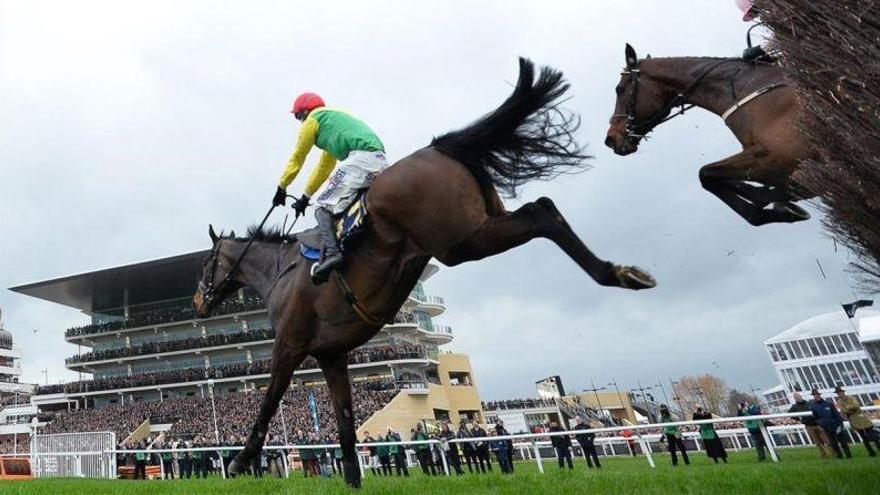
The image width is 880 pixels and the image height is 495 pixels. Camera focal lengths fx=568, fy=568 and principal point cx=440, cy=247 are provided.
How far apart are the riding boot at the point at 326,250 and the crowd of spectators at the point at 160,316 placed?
5460 cm

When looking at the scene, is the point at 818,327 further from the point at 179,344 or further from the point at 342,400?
the point at 179,344

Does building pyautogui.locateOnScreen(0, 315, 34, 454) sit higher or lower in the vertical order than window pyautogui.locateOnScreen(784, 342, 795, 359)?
higher

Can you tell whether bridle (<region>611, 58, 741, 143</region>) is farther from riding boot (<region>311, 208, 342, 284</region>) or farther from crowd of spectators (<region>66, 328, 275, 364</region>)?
crowd of spectators (<region>66, 328, 275, 364</region>)

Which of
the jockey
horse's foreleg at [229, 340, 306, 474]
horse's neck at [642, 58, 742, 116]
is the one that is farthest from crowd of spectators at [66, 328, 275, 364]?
horse's neck at [642, 58, 742, 116]

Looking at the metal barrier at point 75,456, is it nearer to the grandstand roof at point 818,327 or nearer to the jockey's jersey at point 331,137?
the jockey's jersey at point 331,137

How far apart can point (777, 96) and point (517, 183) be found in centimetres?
204

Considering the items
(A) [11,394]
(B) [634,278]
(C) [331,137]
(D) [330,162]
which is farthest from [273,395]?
(A) [11,394]

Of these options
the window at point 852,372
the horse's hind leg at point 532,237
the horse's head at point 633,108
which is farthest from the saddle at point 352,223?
the window at point 852,372

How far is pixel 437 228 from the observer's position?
13.6 ft

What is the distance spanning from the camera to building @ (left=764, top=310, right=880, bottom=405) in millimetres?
46125

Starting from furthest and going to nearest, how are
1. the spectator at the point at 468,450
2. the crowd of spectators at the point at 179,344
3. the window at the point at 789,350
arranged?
the crowd of spectators at the point at 179,344 < the window at the point at 789,350 < the spectator at the point at 468,450

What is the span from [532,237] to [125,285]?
6564 centimetres

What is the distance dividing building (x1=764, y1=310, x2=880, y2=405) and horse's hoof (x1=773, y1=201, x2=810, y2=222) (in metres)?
48.6

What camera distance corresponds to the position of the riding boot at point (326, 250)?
4.54m
